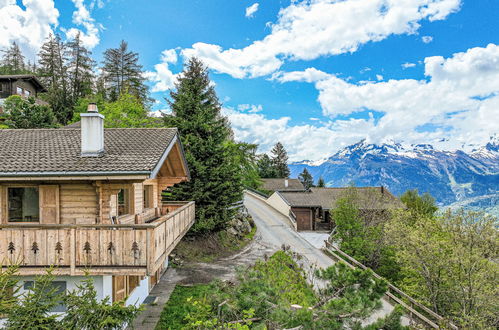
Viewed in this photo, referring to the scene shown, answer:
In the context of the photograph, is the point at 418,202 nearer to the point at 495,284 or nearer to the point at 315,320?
the point at 495,284

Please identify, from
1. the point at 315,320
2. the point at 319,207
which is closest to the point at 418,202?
the point at 319,207

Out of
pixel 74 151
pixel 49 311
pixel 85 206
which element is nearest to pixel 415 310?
pixel 85 206

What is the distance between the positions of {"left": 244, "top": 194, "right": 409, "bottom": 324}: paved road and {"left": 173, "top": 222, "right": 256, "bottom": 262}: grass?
462cm

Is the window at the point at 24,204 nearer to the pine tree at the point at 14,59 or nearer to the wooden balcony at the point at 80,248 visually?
the wooden balcony at the point at 80,248

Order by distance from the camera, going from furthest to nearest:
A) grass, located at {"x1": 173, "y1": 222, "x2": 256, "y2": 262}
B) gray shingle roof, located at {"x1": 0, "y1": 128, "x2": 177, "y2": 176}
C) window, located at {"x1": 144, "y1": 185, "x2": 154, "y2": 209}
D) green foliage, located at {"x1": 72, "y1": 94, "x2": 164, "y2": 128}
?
green foliage, located at {"x1": 72, "y1": 94, "x2": 164, "y2": 128} → grass, located at {"x1": 173, "y1": 222, "x2": 256, "y2": 262} → window, located at {"x1": 144, "y1": 185, "x2": 154, "y2": 209} → gray shingle roof, located at {"x1": 0, "y1": 128, "x2": 177, "y2": 176}

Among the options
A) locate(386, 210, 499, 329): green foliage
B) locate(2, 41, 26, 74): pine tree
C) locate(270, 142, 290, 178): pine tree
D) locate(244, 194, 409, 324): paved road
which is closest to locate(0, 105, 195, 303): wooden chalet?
locate(244, 194, 409, 324): paved road

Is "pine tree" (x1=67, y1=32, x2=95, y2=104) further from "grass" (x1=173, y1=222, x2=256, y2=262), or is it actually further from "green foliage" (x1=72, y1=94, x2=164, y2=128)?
"grass" (x1=173, y1=222, x2=256, y2=262)

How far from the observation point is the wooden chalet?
7379 millimetres

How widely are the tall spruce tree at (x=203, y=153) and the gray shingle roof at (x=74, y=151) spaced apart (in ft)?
25.2

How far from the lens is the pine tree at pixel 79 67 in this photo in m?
42.8

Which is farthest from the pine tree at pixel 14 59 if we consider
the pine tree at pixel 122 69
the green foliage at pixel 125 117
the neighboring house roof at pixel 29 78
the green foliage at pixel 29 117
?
the green foliage at pixel 125 117

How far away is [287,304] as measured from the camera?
18.4ft

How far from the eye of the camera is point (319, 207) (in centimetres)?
3653

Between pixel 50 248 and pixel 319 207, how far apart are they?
106 feet
